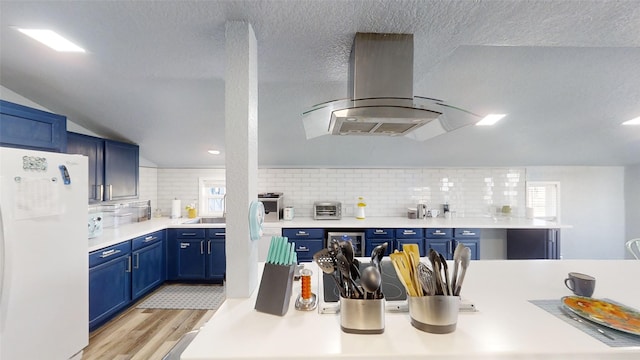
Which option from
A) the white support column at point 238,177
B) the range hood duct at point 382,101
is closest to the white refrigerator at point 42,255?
the white support column at point 238,177

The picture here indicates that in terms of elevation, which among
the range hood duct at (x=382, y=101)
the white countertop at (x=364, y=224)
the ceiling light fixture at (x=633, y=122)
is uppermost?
the ceiling light fixture at (x=633, y=122)

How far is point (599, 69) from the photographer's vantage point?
2068mm

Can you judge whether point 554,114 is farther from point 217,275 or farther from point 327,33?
point 217,275

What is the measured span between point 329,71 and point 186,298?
9.81 feet

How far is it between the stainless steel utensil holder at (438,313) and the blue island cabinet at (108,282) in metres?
2.70

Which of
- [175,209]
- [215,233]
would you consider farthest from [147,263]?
[175,209]

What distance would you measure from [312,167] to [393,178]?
4.05 ft

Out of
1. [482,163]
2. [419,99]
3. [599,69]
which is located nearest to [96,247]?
[419,99]

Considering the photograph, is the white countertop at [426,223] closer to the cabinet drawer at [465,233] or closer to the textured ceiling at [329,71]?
the cabinet drawer at [465,233]

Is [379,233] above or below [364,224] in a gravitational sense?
below

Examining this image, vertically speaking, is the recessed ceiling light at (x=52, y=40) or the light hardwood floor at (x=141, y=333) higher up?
the recessed ceiling light at (x=52, y=40)

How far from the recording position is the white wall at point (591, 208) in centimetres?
410

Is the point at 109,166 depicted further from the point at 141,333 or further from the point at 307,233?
the point at 307,233

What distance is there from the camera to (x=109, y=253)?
2500mm
